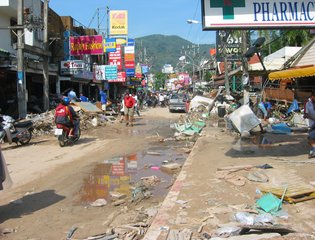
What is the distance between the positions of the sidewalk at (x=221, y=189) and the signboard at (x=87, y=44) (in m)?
17.2

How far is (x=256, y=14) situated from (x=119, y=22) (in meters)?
39.0

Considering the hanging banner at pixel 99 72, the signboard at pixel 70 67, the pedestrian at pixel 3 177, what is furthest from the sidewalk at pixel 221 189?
the hanging banner at pixel 99 72

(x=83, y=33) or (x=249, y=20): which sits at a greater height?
(x=83, y=33)

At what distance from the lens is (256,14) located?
8.83 metres

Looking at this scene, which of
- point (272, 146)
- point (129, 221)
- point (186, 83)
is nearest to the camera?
point (129, 221)

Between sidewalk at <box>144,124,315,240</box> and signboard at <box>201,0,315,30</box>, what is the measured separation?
9.99ft

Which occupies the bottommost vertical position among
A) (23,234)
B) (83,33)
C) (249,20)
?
(23,234)

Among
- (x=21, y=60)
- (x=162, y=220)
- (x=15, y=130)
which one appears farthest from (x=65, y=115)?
(x=162, y=220)

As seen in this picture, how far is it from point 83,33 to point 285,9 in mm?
32163

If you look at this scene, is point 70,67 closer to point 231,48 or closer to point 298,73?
point 231,48

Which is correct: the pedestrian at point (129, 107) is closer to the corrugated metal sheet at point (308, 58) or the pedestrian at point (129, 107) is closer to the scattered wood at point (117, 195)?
the corrugated metal sheet at point (308, 58)

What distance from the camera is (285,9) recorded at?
8953 millimetres

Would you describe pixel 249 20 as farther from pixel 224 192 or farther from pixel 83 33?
pixel 83 33

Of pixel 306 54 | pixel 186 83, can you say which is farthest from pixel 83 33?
pixel 186 83
